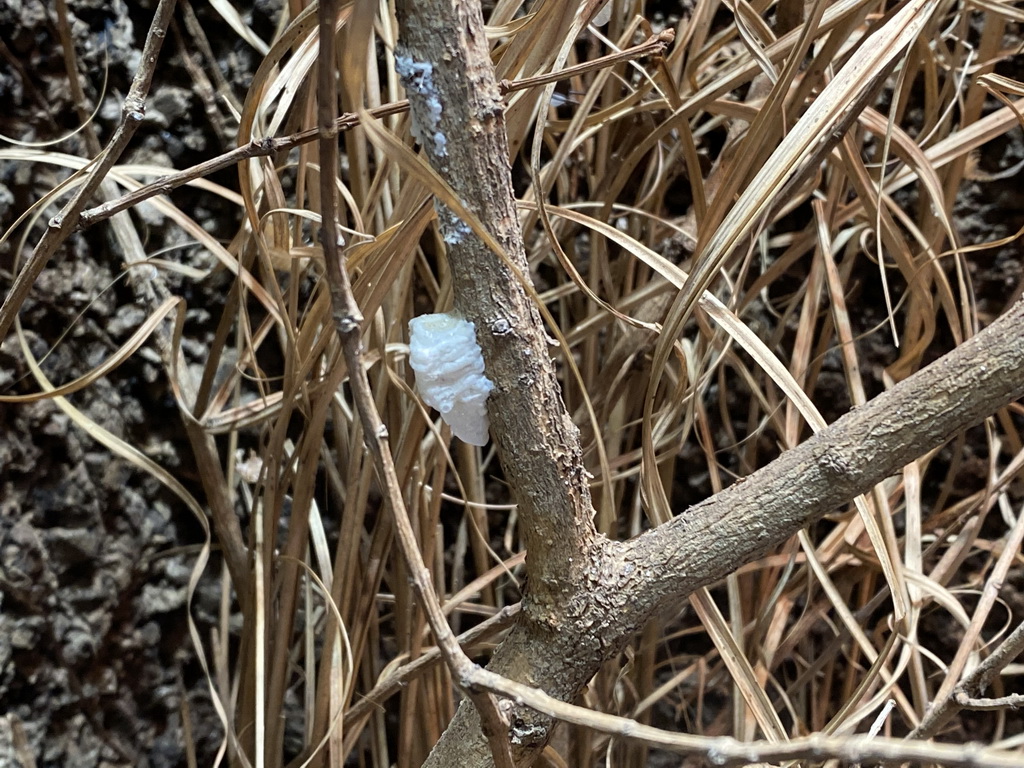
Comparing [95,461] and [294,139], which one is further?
[95,461]

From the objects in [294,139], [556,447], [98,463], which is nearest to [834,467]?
[556,447]

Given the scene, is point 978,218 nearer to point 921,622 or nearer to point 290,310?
point 921,622

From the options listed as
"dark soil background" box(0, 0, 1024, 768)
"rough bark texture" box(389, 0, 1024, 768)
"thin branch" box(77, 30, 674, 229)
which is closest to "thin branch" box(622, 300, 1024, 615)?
"rough bark texture" box(389, 0, 1024, 768)

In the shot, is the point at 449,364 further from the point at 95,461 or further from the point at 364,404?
the point at 95,461

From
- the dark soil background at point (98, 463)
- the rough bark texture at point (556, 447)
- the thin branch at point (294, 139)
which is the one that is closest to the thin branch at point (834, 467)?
the rough bark texture at point (556, 447)

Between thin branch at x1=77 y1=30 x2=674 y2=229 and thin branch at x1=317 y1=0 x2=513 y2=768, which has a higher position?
thin branch at x1=77 y1=30 x2=674 y2=229

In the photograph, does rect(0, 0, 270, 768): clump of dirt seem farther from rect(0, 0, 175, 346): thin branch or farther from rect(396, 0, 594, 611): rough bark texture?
rect(396, 0, 594, 611): rough bark texture
